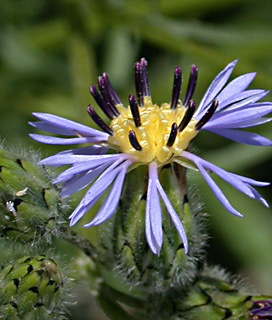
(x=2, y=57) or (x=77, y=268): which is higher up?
(x=2, y=57)

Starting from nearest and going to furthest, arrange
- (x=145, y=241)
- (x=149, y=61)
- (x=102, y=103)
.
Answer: (x=145, y=241)
(x=102, y=103)
(x=149, y=61)

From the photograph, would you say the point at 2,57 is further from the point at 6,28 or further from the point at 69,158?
the point at 69,158

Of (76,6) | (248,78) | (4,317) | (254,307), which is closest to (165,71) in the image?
(76,6)

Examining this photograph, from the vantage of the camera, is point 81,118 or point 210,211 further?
point 210,211

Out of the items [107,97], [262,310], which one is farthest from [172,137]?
[262,310]

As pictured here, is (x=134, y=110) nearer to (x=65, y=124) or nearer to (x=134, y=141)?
(x=134, y=141)

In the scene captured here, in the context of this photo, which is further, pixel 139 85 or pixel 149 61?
pixel 149 61

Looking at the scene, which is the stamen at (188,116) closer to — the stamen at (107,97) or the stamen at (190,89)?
the stamen at (190,89)
